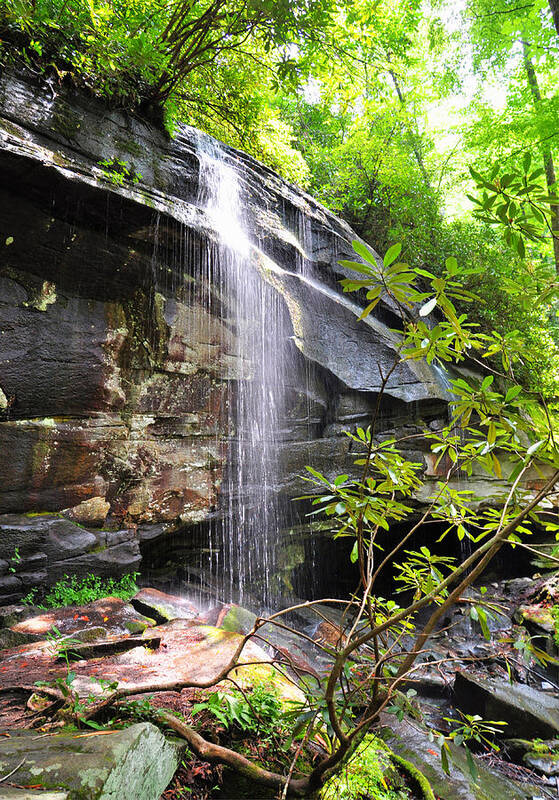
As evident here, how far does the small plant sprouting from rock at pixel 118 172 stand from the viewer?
567 cm

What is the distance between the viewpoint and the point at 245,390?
7434 mm

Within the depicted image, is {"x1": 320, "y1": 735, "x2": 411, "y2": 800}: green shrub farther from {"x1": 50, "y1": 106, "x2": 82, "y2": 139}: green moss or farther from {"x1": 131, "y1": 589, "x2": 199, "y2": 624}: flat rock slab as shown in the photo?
{"x1": 50, "y1": 106, "x2": 82, "y2": 139}: green moss

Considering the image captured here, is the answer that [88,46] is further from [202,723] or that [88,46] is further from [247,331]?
[202,723]

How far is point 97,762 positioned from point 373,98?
456 inches

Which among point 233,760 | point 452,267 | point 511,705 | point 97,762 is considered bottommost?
point 511,705

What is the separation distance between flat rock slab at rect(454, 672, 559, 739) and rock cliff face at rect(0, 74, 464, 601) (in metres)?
3.88

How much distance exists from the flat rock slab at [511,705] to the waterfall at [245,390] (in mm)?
3726

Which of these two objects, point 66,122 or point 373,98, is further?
point 373,98

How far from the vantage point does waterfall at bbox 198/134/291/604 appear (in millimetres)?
7219

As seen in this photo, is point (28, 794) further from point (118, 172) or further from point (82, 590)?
point (118, 172)

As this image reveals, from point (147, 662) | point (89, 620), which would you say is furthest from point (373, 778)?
point (89, 620)

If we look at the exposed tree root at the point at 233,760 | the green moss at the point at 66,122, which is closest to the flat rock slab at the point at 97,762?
the exposed tree root at the point at 233,760

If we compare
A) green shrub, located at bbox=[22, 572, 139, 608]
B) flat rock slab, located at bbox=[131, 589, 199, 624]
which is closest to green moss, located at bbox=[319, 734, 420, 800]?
flat rock slab, located at bbox=[131, 589, 199, 624]

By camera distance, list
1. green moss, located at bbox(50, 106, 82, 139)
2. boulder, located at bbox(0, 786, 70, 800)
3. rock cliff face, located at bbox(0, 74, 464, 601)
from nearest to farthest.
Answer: boulder, located at bbox(0, 786, 70, 800), rock cliff face, located at bbox(0, 74, 464, 601), green moss, located at bbox(50, 106, 82, 139)
